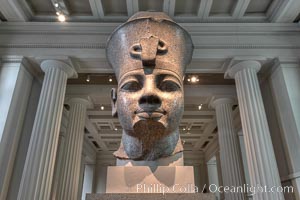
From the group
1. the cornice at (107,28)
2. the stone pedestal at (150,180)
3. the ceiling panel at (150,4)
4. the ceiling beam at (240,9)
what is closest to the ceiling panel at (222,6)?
the ceiling beam at (240,9)

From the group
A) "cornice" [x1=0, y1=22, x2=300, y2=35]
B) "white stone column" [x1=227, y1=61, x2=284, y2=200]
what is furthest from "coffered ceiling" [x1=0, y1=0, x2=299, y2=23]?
"white stone column" [x1=227, y1=61, x2=284, y2=200]

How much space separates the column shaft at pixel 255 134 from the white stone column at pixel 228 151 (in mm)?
1841

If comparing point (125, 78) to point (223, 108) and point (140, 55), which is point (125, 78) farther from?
point (223, 108)

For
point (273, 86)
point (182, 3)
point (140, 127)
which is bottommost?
point (140, 127)

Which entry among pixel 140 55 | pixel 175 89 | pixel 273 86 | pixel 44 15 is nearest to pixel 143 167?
pixel 175 89

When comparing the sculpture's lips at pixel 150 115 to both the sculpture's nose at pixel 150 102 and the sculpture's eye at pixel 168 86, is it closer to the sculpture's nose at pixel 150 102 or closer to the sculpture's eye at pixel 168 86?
the sculpture's nose at pixel 150 102

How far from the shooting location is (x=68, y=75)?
20.6ft

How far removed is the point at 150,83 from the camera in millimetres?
2084

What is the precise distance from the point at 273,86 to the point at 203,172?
12670 mm

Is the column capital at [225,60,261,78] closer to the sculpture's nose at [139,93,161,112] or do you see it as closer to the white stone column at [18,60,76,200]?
the white stone column at [18,60,76,200]

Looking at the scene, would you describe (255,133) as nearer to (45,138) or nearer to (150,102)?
(150,102)

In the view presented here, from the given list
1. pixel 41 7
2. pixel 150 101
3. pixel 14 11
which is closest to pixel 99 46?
pixel 41 7

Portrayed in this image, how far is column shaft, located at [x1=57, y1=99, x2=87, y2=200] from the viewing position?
6785mm

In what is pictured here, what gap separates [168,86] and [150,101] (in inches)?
9.7
